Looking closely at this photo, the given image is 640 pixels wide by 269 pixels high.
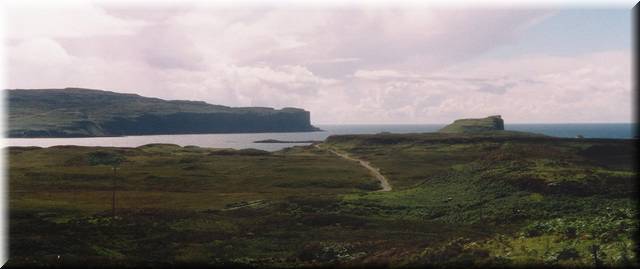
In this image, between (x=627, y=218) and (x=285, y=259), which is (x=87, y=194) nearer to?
(x=285, y=259)

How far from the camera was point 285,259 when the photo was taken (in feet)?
130

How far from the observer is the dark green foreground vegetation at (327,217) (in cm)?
3853

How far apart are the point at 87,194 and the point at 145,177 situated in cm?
2050

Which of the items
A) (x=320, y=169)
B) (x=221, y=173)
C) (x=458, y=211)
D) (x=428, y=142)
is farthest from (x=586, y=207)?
(x=428, y=142)

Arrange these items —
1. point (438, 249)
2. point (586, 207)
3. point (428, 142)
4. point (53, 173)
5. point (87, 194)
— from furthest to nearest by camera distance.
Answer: point (428, 142), point (53, 173), point (87, 194), point (586, 207), point (438, 249)

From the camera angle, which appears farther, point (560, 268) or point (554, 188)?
point (554, 188)

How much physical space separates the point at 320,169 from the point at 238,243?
213 ft

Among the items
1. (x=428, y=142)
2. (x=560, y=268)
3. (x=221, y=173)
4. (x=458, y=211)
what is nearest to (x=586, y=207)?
(x=458, y=211)

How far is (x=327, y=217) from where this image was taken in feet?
179

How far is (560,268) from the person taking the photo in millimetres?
33125

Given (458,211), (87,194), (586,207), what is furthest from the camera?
(87,194)

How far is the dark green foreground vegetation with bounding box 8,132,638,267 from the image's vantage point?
1517 inches

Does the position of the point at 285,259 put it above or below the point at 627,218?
below

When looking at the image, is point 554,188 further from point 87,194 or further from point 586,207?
point 87,194
